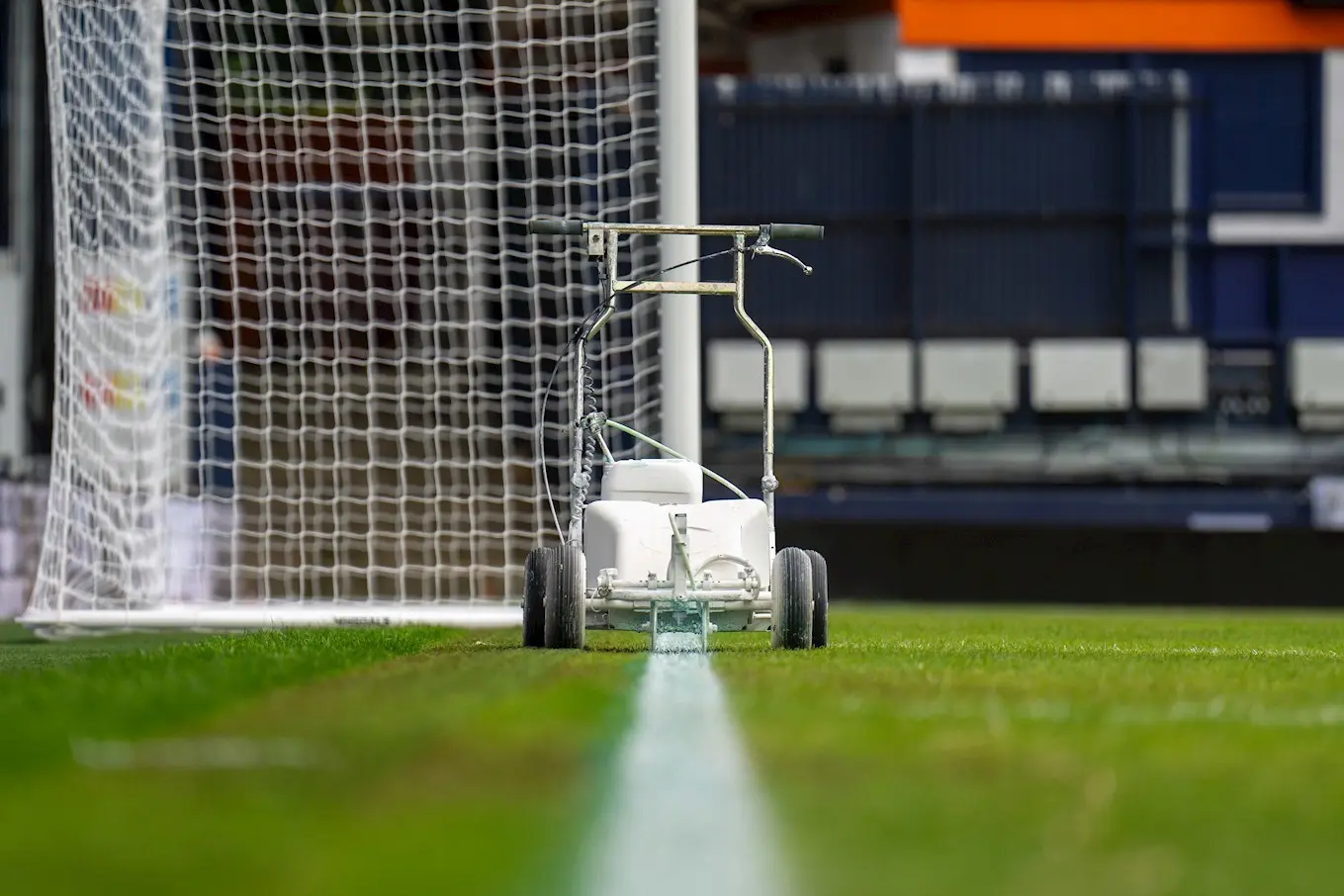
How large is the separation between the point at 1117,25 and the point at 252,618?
444 inches

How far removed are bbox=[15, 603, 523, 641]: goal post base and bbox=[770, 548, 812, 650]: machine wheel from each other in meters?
2.85

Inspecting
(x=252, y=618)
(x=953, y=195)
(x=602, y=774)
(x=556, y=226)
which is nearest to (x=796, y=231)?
(x=556, y=226)

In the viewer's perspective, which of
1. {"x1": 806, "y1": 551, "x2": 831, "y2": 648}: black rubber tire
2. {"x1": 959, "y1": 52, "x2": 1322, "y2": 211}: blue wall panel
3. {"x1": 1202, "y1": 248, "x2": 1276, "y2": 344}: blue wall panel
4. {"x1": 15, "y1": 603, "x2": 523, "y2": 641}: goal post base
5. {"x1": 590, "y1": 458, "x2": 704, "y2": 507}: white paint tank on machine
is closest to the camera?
{"x1": 806, "y1": 551, "x2": 831, "y2": 648}: black rubber tire

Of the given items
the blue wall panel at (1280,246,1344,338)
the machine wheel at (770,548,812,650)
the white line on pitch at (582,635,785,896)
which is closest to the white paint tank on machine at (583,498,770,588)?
the machine wheel at (770,548,812,650)

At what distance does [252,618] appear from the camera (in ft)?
27.4

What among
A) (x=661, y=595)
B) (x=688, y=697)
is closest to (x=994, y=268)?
(x=661, y=595)

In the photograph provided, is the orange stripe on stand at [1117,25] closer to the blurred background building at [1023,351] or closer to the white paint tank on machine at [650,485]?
the blurred background building at [1023,351]

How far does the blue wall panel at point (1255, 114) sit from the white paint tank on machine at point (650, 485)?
12.4m

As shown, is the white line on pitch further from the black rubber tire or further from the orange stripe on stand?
the orange stripe on stand

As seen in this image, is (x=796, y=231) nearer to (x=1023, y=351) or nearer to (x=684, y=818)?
(x=684, y=818)

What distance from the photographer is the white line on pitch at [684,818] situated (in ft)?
6.48

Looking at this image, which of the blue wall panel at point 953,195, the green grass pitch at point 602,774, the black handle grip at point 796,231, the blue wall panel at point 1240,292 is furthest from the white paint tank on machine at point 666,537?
the blue wall panel at point 1240,292

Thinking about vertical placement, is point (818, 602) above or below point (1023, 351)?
below

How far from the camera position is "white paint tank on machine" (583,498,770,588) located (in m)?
5.40
